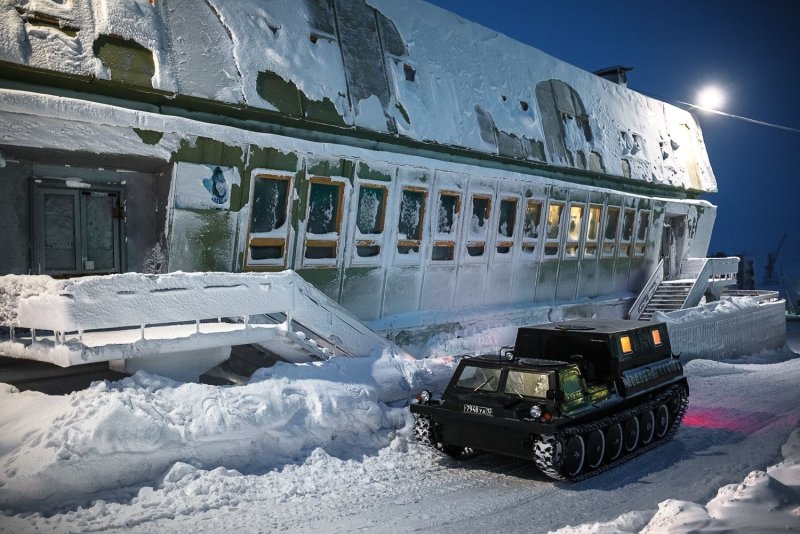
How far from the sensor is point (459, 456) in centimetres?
941

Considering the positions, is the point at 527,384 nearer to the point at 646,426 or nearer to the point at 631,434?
the point at 631,434

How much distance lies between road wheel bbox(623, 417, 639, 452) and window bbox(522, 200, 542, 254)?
8.68 metres

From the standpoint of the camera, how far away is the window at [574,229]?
19.7 metres

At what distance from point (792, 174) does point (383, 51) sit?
172m

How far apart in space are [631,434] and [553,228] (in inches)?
390

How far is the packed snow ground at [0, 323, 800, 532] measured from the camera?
22.5 ft

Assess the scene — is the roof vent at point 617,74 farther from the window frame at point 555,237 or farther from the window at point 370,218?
the window at point 370,218

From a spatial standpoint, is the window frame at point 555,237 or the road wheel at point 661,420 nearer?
the road wheel at point 661,420

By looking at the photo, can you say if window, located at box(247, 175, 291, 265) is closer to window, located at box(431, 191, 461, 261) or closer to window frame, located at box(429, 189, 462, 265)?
window frame, located at box(429, 189, 462, 265)

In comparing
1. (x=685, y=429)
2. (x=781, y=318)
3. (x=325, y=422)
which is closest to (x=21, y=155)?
(x=325, y=422)

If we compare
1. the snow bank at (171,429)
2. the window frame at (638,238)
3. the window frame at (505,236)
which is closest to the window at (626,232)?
the window frame at (638,238)

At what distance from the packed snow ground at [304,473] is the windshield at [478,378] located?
3.60ft

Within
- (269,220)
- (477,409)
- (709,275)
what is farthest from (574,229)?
(477,409)

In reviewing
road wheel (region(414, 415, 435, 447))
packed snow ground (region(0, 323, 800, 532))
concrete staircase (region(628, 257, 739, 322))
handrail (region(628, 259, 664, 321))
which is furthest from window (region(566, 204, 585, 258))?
road wheel (region(414, 415, 435, 447))
